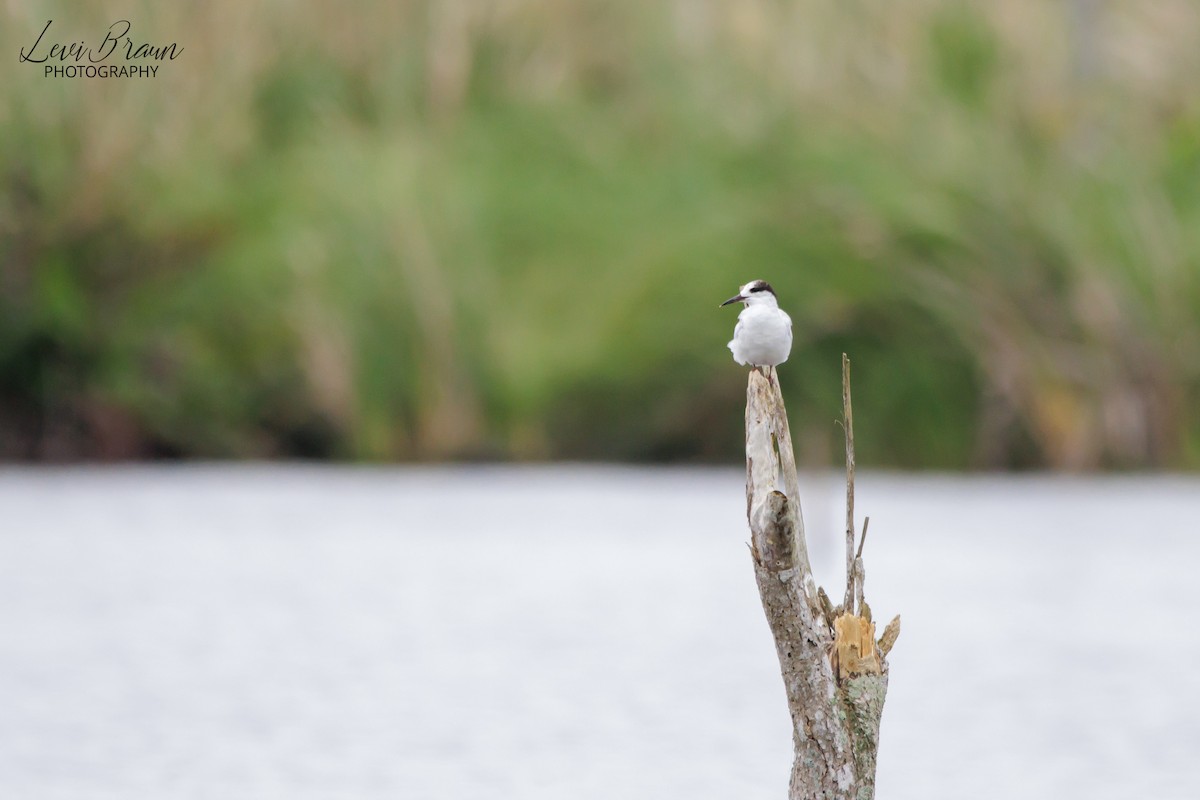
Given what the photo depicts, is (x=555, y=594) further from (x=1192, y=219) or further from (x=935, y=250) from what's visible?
(x=1192, y=219)

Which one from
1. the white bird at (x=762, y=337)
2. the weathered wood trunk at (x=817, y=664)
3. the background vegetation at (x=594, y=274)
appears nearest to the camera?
the white bird at (x=762, y=337)

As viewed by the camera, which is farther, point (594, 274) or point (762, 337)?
point (594, 274)

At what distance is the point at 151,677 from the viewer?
6855 millimetres

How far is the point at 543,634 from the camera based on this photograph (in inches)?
303

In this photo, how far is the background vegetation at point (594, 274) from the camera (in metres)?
11.1

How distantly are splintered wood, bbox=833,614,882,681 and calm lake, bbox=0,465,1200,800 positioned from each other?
3.49 ft

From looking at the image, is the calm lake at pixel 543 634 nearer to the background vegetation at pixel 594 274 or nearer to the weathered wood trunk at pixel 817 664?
the background vegetation at pixel 594 274

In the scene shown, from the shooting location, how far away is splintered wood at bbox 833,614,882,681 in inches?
175

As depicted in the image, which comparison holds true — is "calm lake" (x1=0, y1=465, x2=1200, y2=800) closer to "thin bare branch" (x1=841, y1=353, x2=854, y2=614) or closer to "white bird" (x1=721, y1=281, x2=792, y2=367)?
"thin bare branch" (x1=841, y1=353, x2=854, y2=614)

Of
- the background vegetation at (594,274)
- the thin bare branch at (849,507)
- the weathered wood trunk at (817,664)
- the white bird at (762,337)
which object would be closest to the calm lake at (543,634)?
the background vegetation at (594,274)

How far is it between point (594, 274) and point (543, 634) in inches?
172
